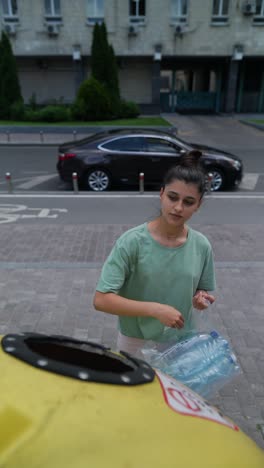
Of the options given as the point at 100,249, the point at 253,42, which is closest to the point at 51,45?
the point at 253,42

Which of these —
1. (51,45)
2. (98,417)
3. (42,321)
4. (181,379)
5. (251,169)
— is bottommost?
(251,169)

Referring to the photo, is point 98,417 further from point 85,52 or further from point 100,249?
point 85,52

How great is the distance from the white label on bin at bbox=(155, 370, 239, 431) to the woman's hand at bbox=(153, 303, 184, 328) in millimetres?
403

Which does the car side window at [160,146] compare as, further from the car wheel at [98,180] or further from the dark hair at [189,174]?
the dark hair at [189,174]

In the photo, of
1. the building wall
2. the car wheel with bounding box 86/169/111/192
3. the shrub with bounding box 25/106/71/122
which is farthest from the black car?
the building wall

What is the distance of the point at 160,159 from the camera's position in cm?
1035

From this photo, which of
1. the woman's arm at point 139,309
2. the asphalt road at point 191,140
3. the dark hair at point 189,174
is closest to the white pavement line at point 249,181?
the asphalt road at point 191,140

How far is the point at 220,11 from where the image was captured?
91.4 feet

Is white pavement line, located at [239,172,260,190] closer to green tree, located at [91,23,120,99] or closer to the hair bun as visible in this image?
the hair bun

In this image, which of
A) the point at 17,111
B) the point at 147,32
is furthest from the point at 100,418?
the point at 147,32

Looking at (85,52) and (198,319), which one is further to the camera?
(85,52)

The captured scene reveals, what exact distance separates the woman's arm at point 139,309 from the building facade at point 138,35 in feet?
95.8

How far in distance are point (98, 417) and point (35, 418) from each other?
0.17 meters

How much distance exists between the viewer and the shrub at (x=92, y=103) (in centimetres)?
2256
